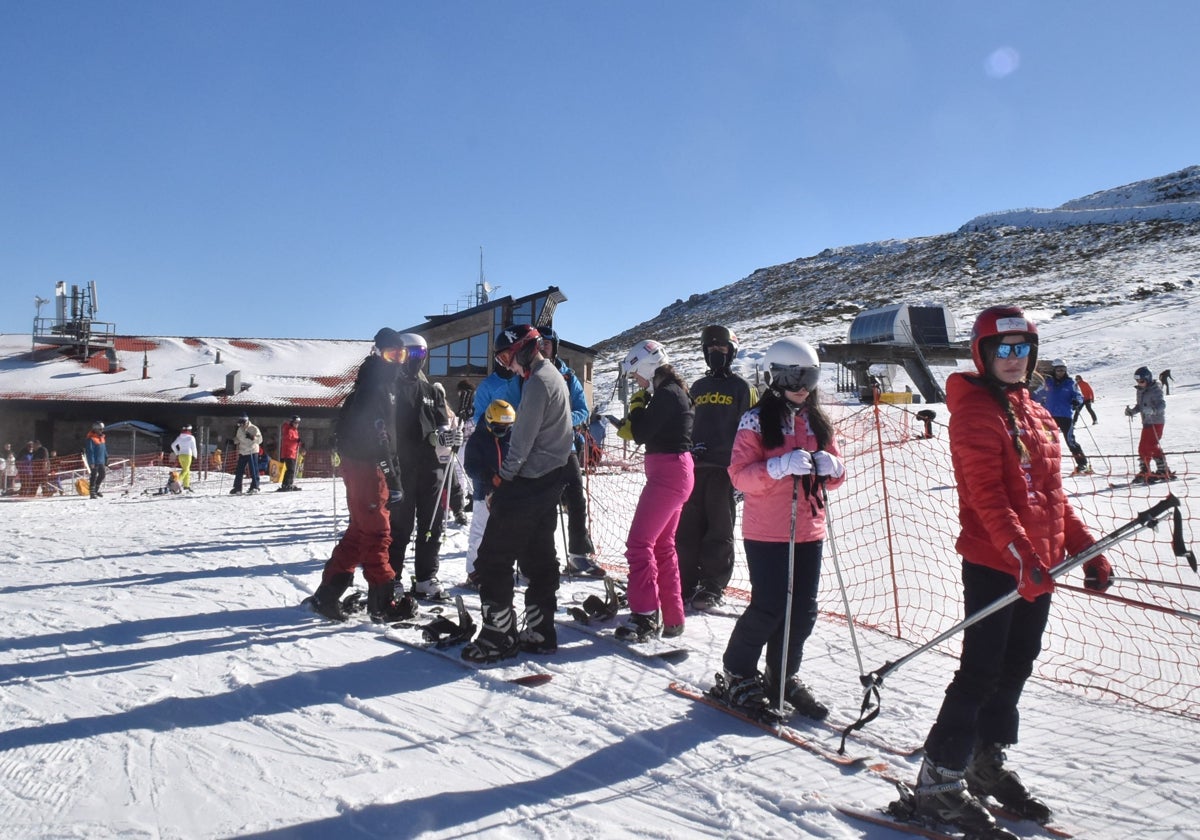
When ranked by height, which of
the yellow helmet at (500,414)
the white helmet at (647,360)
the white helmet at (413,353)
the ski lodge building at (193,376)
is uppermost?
the ski lodge building at (193,376)

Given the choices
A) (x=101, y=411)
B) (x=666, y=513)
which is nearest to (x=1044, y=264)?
(x=101, y=411)

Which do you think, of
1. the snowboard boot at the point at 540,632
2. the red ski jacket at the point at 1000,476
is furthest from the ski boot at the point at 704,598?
the red ski jacket at the point at 1000,476

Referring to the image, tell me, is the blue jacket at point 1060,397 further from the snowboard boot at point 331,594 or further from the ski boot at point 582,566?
the snowboard boot at point 331,594

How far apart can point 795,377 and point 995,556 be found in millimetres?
1208

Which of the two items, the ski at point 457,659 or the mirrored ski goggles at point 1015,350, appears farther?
the ski at point 457,659

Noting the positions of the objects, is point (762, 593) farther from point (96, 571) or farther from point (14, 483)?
point (14, 483)

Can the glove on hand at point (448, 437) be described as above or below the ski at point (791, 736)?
above

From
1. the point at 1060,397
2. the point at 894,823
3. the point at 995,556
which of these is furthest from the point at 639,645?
the point at 1060,397

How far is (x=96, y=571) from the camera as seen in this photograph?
7.15 m

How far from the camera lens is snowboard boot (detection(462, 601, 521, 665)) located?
4.30m

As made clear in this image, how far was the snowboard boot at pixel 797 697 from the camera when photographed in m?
3.66

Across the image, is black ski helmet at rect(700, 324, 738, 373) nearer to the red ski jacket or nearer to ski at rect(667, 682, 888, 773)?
ski at rect(667, 682, 888, 773)

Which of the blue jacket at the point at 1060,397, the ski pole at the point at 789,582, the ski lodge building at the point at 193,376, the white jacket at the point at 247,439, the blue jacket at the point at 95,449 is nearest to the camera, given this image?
the ski pole at the point at 789,582

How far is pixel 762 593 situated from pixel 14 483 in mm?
21937
